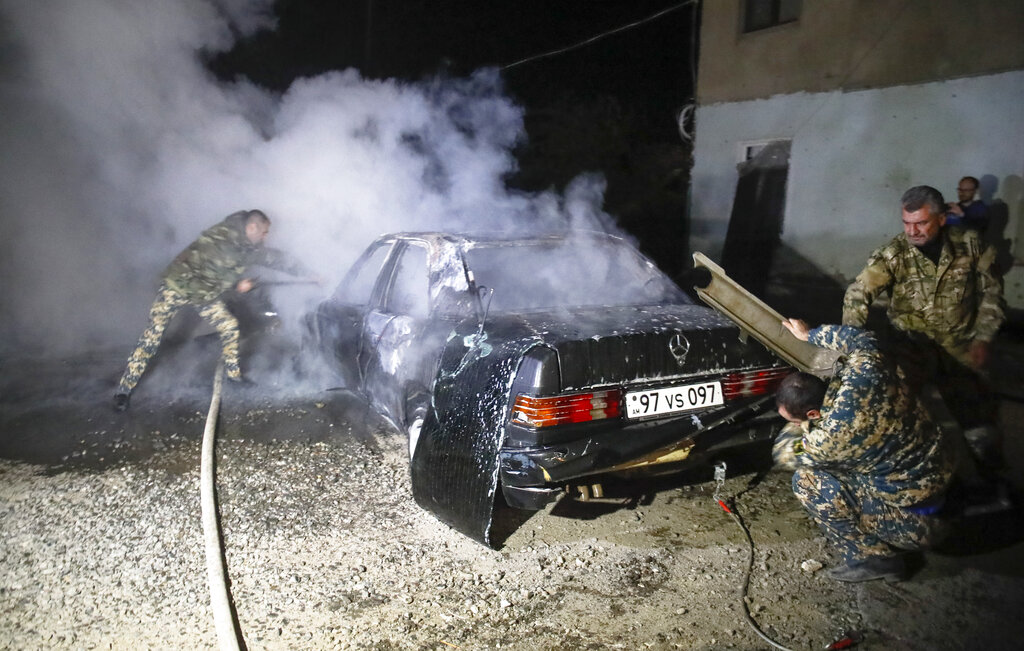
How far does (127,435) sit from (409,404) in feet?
8.00

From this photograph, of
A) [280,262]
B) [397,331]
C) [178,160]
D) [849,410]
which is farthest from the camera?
[178,160]

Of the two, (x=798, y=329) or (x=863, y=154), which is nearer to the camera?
(x=798, y=329)

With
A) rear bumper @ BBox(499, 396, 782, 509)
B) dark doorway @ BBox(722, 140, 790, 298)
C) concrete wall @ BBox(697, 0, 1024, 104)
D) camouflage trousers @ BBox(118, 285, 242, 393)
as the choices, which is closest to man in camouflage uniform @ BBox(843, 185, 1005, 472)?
rear bumper @ BBox(499, 396, 782, 509)

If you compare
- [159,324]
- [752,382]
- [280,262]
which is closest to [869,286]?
[752,382]

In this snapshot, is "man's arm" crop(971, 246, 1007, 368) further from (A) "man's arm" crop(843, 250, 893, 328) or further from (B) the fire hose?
(B) the fire hose

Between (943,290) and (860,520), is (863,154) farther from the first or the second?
(860,520)

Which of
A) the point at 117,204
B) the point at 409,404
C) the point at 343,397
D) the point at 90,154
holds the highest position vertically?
the point at 90,154

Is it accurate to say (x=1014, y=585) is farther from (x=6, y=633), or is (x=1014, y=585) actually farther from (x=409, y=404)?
(x=6, y=633)

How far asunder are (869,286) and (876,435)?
148 centimetres

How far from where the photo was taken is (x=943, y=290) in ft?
12.7

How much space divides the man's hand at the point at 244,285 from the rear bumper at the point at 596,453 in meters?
4.00

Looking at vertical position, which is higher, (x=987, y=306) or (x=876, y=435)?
(x=987, y=306)

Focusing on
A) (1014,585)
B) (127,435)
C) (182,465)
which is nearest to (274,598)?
(182,465)

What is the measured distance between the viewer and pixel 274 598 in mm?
2922
